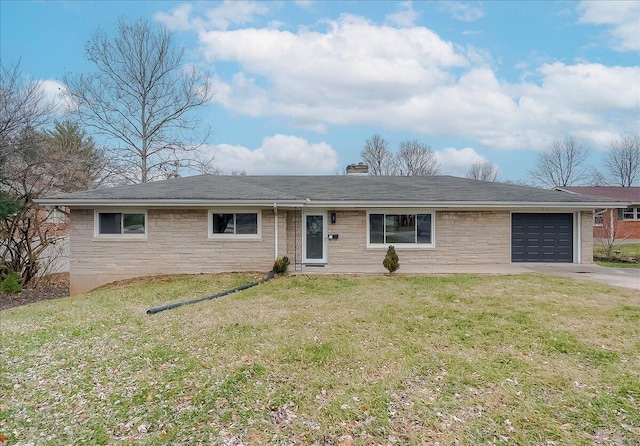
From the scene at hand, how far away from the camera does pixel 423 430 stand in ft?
10.0

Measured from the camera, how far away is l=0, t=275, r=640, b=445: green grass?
10.2 feet

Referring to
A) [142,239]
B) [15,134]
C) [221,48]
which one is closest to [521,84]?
[221,48]

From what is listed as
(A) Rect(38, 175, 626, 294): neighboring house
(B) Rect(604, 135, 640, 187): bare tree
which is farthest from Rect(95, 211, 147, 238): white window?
(B) Rect(604, 135, 640, 187): bare tree

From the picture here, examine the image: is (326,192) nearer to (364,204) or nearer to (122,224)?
(364,204)

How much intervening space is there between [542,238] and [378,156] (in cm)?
2503

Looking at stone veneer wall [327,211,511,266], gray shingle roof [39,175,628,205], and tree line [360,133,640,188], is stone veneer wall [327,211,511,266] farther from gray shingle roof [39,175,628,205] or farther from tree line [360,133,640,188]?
tree line [360,133,640,188]

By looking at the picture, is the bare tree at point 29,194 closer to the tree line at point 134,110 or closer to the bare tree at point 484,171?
the tree line at point 134,110

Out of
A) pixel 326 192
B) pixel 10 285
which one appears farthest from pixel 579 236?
pixel 10 285

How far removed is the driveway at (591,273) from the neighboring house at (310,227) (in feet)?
1.96

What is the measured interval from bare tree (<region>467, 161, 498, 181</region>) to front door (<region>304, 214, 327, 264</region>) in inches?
1355

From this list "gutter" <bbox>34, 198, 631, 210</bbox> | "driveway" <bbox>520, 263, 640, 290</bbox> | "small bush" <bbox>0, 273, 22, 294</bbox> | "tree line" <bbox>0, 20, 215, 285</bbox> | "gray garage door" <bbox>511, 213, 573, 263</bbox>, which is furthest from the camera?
"tree line" <bbox>0, 20, 215, 285</bbox>

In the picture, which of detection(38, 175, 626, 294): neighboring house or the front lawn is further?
the front lawn

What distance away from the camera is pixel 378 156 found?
3603 cm

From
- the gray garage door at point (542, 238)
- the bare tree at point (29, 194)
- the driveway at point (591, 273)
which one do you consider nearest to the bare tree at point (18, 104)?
the bare tree at point (29, 194)
